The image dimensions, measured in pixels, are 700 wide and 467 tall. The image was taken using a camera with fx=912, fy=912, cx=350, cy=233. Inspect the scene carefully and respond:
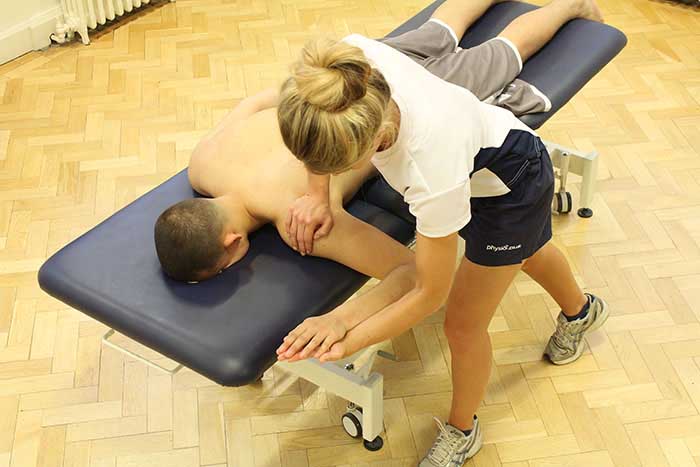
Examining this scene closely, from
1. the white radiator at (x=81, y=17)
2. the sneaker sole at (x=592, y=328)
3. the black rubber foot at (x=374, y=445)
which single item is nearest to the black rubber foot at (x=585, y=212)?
the sneaker sole at (x=592, y=328)

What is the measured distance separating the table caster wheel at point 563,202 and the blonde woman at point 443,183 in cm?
49

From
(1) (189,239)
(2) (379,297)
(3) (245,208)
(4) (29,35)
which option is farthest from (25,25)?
(2) (379,297)

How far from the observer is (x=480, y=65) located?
7.13 feet

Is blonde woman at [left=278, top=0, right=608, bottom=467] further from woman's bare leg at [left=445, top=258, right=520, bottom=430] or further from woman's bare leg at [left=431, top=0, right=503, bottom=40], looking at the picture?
woman's bare leg at [left=431, top=0, right=503, bottom=40]

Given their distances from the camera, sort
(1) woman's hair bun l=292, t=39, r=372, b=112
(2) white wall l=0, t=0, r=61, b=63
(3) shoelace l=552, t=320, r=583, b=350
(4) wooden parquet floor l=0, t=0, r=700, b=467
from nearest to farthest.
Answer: (1) woman's hair bun l=292, t=39, r=372, b=112 < (4) wooden parquet floor l=0, t=0, r=700, b=467 < (3) shoelace l=552, t=320, r=583, b=350 < (2) white wall l=0, t=0, r=61, b=63

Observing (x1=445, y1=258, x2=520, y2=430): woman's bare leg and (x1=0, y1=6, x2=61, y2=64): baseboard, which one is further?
(x1=0, y1=6, x2=61, y2=64): baseboard

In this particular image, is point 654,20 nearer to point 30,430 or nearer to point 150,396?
point 150,396

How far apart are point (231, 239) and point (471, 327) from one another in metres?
0.51

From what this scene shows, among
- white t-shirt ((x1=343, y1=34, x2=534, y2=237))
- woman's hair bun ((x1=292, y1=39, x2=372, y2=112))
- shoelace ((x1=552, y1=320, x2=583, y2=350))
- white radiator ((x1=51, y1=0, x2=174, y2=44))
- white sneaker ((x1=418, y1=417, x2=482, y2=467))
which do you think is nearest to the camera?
woman's hair bun ((x1=292, y1=39, x2=372, y2=112))

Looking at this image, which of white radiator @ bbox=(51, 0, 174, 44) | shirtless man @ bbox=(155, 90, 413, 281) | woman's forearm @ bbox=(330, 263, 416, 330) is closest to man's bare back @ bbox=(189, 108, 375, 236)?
shirtless man @ bbox=(155, 90, 413, 281)

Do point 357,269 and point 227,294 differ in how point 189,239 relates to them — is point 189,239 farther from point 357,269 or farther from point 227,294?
point 357,269

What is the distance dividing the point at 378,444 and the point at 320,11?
2207 millimetres

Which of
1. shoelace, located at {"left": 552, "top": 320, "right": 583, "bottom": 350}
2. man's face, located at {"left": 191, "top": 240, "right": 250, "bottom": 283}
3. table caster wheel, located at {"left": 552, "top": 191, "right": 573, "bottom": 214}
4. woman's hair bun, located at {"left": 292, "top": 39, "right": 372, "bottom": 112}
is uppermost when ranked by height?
woman's hair bun, located at {"left": 292, "top": 39, "right": 372, "bottom": 112}

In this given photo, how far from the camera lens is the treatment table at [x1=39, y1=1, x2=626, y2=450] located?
168 centimetres
